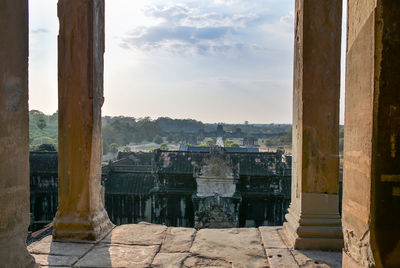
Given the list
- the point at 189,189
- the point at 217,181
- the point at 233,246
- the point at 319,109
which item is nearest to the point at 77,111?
the point at 233,246

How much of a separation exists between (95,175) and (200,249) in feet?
5.92

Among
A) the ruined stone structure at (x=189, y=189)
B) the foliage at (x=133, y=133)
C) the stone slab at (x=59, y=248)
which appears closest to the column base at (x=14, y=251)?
the stone slab at (x=59, y=248)

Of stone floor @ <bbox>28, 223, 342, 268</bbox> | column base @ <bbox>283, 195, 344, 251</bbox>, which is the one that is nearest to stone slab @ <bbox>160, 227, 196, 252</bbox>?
stone floor @ <bbox>28, 223, 342, 268</bbox>

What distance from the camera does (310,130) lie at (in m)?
4.02

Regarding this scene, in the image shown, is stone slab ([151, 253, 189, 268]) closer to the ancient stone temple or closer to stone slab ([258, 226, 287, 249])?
stone slab ([258, 226, 287, 249])

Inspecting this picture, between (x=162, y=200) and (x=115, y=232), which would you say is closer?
(x=115, y=232)

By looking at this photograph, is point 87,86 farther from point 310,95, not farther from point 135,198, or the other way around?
point 135,198

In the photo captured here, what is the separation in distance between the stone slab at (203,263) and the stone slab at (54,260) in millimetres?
1265

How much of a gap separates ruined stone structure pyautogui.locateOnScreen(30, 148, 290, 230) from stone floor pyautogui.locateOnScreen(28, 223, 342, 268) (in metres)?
10.4

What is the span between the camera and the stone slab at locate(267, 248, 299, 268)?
336 cm

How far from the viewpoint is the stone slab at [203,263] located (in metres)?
3.39

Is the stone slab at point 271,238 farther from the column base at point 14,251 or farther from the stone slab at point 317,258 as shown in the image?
the column base at point 14,251

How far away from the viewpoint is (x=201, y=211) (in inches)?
557

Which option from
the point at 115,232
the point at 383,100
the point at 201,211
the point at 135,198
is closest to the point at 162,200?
the point at 135,198
